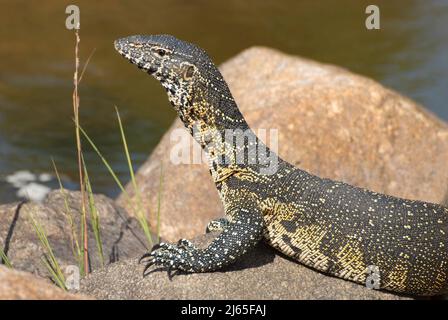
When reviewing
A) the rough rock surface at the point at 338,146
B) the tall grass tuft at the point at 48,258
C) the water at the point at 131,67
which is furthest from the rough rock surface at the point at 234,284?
the water at the point at 131,67

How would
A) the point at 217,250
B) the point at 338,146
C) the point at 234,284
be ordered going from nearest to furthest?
the point at 234,284 → the point at 217,250 → the point at 338,146

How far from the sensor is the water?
16.7 metres

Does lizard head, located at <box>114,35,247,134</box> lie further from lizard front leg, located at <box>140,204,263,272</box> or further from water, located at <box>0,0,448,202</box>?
water, located at <box>0,0,448,202</box>

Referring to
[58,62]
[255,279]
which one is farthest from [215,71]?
[58,62]

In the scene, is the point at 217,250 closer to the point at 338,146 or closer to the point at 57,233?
the point at 57,233

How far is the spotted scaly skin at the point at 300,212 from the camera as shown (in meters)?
8.41

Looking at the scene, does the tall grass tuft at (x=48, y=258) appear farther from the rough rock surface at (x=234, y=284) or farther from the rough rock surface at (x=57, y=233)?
the rough rock surface at (x=234, y=284)

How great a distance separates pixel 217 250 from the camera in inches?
321

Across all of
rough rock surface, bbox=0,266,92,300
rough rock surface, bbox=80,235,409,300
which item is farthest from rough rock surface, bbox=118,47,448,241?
rough rock surface, bbox=0,266,92,300

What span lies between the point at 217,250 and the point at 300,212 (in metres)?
0.96

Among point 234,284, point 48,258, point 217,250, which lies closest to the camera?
point 234,284

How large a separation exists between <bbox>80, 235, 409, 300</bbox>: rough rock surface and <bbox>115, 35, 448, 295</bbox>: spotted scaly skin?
13 centimetres

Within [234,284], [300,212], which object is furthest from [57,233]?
[300,212]

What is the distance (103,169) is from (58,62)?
4.43 meters
